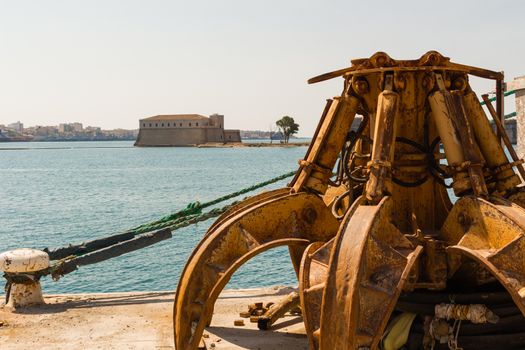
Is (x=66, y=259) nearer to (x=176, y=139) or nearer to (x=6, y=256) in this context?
(x=6, y=256)

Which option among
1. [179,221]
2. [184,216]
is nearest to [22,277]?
[179,221]

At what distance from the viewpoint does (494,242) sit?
227 inches

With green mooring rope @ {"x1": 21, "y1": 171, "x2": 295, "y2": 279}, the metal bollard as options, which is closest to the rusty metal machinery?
green mooring rope @ {"x1": 21, "y1": 171, "x2": 295, "y2": 279}

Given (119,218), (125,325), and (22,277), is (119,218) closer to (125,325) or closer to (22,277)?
(22,277)

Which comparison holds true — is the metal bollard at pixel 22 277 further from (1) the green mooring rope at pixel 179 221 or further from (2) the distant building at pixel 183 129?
(2) the distant building at pixel 183 129

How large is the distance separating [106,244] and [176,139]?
13841cm

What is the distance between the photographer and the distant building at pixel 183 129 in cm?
14688

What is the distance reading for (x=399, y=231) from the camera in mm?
5953

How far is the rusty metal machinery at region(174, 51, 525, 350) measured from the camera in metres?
5.41

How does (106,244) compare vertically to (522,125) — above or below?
below

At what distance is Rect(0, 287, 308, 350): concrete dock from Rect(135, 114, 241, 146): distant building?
449ft

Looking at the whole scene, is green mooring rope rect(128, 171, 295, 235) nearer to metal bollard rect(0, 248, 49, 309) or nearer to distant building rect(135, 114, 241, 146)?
metal bollard rect(0, 248, 49, 309)

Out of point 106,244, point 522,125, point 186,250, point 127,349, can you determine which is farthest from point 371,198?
point 186,250

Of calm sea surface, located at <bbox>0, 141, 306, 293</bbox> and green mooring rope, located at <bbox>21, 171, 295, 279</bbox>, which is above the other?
green mooring rope, located at <bbox>21, 171, 295, 279</bbox>
